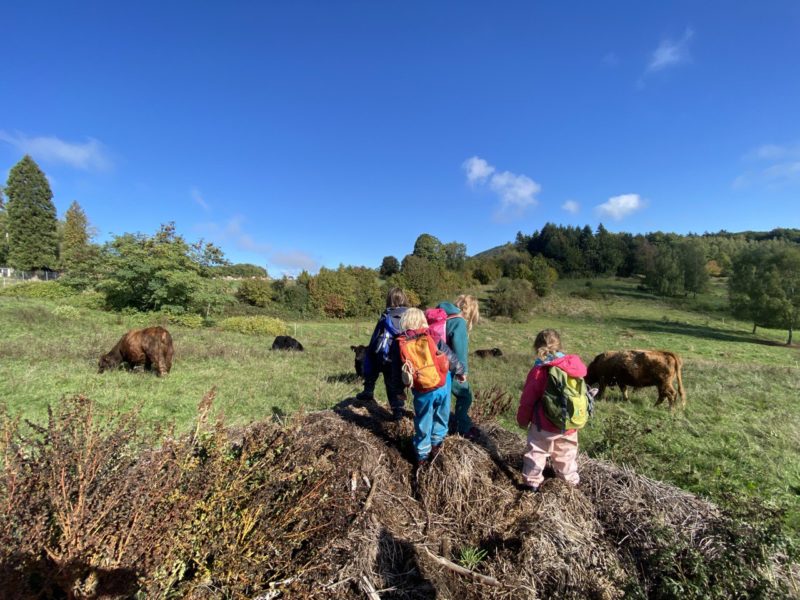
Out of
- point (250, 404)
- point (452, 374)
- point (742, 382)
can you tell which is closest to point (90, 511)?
point (452, 374)

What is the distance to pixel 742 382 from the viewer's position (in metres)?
10.3

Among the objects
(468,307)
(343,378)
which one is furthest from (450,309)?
(343,378)

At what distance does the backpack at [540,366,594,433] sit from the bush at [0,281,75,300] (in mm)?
31977

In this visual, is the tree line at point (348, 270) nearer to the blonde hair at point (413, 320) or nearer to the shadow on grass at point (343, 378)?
the shadow on grass at point (343, 378)

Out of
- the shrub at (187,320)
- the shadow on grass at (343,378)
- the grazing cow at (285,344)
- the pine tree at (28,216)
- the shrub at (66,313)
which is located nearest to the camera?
the shadow on grass at (343,378)

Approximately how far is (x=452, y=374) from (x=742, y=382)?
36.6 feet

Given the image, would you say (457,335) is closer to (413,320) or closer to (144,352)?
(413,320)

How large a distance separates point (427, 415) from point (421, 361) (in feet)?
1.59

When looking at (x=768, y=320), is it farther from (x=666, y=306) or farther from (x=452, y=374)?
(x=452, y=374)

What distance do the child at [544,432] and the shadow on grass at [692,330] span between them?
3616 centimetres

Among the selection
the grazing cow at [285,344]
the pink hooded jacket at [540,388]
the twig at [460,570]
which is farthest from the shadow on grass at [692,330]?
the twig at [460,570]

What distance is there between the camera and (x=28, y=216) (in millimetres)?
36562

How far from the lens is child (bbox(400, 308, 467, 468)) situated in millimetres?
3350

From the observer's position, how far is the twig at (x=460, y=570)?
7.73 feet
